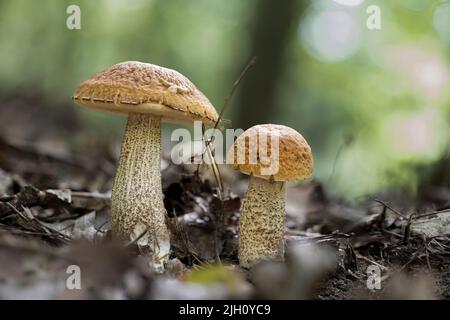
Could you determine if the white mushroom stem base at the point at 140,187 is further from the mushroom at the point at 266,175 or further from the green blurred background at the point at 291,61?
the green blurred background at the point at 291,61

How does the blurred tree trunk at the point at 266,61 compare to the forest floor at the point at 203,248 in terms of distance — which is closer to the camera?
the forest floor at the point at 203,248

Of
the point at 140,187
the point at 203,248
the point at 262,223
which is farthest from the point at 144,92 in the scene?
the point at 203,248

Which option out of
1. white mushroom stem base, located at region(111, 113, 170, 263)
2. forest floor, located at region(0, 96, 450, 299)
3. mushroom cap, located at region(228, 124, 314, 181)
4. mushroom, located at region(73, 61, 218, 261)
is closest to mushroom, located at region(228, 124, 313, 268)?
mushroom cap, located at region(228, 124, 314, 181)

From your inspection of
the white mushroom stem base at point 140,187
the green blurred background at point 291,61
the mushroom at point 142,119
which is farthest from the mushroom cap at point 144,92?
the green blurred background at point 291,61

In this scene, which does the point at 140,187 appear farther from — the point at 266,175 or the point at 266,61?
the point at 266,61

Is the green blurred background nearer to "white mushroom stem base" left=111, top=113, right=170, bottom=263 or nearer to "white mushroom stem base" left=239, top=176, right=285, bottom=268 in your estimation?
"white mushroom stem base" left=239, top=176, right=285, bottom=268

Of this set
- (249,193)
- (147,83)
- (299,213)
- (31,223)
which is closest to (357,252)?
(249,193)

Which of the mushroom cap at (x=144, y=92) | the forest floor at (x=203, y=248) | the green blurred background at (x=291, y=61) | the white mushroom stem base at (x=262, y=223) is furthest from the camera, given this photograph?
the green blurred background at (x=291, y=61)
